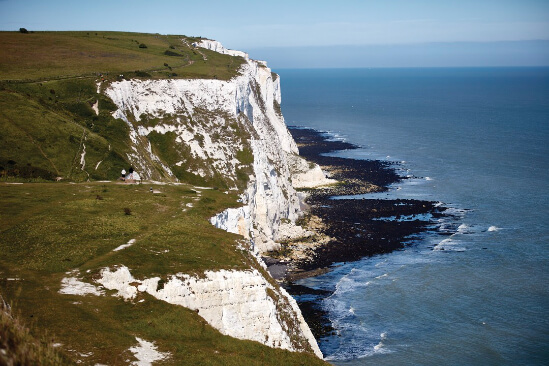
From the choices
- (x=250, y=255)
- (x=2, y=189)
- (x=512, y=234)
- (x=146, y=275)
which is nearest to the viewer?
(x=146, y=275)

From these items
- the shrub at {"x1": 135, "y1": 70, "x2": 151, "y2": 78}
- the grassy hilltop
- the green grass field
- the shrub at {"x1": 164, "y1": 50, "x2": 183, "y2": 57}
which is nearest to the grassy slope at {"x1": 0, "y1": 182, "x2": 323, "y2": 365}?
the grassy hilltop

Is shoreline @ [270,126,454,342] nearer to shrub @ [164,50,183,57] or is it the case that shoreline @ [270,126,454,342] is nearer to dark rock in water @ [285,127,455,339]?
dark rock in water @ [285,127,455,339]

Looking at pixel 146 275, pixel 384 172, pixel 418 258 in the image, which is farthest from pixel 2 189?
pixel 384 172

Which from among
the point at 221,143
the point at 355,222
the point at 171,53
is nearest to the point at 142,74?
the point at 221,143

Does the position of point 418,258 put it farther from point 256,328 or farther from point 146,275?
point 146,275

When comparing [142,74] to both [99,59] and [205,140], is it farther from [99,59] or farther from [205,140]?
[205,140]
